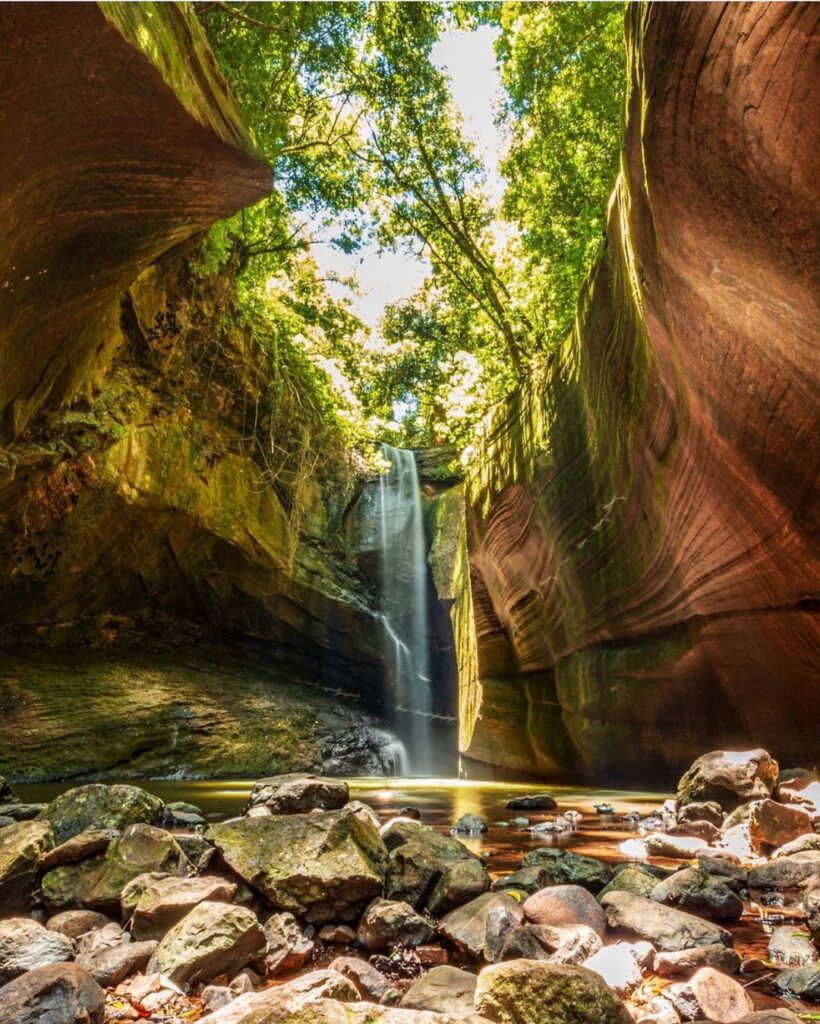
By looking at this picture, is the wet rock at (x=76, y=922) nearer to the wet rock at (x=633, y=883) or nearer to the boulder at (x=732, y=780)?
the wet rock at (x=633, y=883)

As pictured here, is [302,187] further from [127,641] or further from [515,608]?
[127,641]

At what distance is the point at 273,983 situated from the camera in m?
1.99

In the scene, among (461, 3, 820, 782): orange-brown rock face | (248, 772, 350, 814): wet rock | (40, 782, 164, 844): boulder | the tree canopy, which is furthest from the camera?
the tree canopy

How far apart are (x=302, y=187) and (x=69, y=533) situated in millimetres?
7528

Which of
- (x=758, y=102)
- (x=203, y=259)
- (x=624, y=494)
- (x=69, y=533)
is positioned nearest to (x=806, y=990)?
(x=758, y=102)

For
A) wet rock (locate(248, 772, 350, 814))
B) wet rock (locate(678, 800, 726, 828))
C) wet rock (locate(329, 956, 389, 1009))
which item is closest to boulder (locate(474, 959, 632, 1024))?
wet rock (locate(329, 956, 389, 1009))

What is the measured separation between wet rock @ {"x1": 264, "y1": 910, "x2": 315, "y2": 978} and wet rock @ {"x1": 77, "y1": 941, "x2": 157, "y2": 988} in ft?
1.25

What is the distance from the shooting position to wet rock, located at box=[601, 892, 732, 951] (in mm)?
2021

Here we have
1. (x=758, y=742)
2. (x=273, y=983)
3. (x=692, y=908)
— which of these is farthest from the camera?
(x=758, y=742)

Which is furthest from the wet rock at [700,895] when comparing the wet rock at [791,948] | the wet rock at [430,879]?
the wet rock at [430,879]

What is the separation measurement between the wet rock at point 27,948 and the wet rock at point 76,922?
0.28 meters

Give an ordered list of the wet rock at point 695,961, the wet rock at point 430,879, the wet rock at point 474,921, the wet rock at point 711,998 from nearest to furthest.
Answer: the wet rock at point 711,998 → the wet rock at point 695,961 → the wet rock at point 474,921 → the wet rock at point 430,879

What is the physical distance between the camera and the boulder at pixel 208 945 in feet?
6.22

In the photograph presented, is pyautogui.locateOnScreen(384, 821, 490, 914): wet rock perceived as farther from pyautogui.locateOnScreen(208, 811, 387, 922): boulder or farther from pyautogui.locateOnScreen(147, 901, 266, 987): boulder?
pyautogui.locateOnScreen(147, 901, 266, 987): boulder
